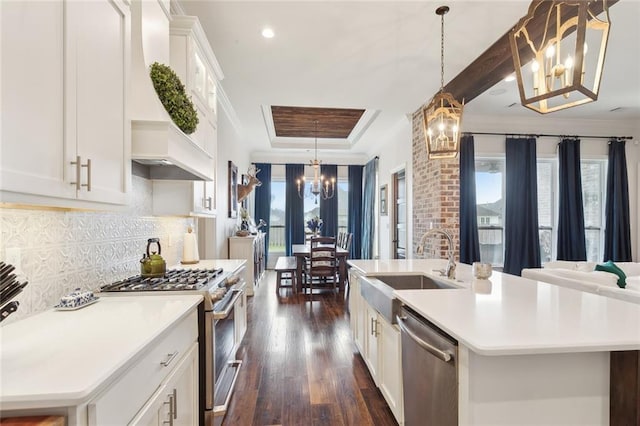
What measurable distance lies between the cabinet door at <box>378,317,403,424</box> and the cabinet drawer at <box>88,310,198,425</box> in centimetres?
119

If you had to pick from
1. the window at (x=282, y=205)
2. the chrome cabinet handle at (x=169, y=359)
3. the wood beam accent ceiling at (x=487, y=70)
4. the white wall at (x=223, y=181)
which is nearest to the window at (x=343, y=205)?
the window at (x=282, y=205)

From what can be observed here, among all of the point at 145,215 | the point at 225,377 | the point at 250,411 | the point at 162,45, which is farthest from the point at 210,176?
the point at 250,411

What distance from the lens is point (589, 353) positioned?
1.07 metres

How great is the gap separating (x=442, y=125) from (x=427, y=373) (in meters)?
1.71

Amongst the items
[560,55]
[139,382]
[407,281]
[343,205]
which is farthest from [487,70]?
[343,205]

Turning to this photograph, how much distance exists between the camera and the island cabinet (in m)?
1.79

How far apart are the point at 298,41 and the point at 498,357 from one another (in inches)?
110

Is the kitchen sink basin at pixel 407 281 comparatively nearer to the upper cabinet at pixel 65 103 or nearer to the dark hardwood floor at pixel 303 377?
the dark hardwood floor at pixel 303 377

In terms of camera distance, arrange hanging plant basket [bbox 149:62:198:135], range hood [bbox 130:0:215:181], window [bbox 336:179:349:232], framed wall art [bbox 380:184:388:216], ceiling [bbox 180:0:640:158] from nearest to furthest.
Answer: range hood [bbox 130:0:215:181], hanging plant basket [bbox 149:62:198:135], ceiling [bbox 180:0:640:158], framed wall art [bbox 380:184:388:216], window [bbox 336:179:349:232]

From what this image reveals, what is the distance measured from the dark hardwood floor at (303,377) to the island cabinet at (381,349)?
18cm

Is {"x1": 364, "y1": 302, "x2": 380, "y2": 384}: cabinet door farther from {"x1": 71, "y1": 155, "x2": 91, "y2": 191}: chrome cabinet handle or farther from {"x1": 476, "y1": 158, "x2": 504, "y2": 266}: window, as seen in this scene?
{"x1": 476, "y1": 158, "x2": 504, "y2": 266}: window

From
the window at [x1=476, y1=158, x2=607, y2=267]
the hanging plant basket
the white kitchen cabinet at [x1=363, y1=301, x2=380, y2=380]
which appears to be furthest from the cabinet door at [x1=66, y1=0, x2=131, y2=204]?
the window at [x1=476, y1=158, x2=607, y2=267]

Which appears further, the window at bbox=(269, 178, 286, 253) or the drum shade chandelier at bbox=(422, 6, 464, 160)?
the window at bbox=(269, 178, 286, 253)

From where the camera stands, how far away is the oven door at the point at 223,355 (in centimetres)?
176
